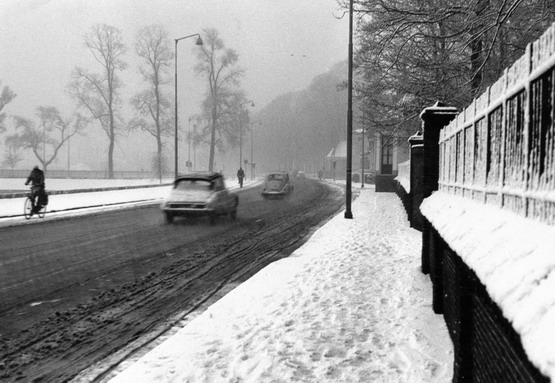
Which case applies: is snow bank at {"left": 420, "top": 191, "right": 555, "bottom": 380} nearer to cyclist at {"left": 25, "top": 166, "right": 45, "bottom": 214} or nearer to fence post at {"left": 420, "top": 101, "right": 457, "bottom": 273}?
fence post at {"left": 420, "top": 101, "right": 457, "bottom": 273}

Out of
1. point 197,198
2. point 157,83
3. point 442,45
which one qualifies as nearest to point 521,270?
point 197,198

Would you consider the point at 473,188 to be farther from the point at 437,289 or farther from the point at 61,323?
the point at 61,323

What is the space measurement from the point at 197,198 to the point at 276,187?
13943mm

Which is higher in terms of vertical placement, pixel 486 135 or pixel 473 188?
pixel 486 135

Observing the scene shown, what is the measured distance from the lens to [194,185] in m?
15.8

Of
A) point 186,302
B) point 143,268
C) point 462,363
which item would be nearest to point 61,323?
point 186,302

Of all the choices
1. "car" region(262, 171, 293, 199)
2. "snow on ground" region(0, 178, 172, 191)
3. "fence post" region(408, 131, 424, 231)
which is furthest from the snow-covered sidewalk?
"snow on ground" region(0, 178, 172, 191)

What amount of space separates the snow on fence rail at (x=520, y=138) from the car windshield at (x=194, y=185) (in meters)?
12.2

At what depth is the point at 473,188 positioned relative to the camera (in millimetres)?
4160

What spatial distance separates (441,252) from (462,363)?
2695 millimetres

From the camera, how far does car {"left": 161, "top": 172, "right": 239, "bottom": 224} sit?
49.8 feet

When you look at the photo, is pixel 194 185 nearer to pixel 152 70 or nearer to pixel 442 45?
pixel 442 45

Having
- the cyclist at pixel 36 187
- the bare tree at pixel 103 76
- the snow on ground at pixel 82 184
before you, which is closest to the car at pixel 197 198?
the cyclist at pixel 36 187

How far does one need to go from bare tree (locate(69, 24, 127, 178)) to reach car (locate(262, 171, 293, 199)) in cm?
3445
